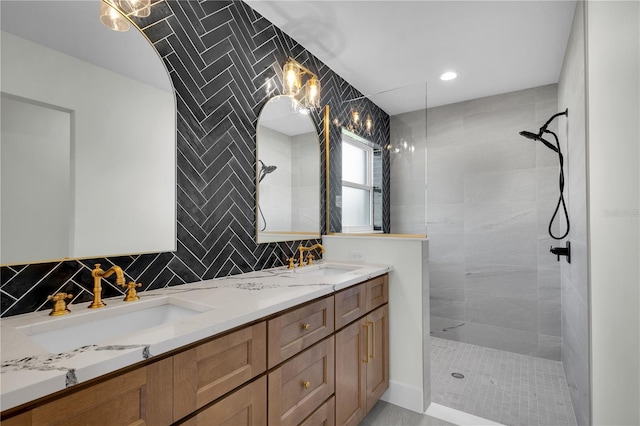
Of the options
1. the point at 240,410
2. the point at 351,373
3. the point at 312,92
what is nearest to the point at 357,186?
the point at 312,92

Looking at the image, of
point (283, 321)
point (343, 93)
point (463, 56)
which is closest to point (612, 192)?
point (283, 321)

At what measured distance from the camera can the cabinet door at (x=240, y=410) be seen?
35.1 inches

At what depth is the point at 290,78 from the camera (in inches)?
84.2

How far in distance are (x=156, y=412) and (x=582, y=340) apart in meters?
2.15

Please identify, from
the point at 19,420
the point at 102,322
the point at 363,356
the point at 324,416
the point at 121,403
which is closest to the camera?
the point at 19,420

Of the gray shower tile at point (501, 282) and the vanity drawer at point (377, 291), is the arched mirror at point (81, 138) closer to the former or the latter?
the vanity drawer at point (377, 291)

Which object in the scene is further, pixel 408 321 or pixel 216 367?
pixel 408 321

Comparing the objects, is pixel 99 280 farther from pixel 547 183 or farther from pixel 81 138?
pixel 547 183

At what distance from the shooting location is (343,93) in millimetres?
2846

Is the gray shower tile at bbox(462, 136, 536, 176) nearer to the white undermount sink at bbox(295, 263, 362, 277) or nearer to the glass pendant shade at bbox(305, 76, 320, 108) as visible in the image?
the glass pendant shade at bbox(305, 76, 320, 108)

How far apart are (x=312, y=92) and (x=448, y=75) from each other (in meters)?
1.34

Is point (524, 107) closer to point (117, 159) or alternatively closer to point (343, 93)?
point (343, 93)

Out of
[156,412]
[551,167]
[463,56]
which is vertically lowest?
[156,412]

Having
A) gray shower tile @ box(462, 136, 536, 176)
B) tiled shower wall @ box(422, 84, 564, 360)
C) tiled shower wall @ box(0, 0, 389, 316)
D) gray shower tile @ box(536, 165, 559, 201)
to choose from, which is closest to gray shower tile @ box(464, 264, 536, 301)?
tiled shower wall @ box(422, 84, 564, 360)
